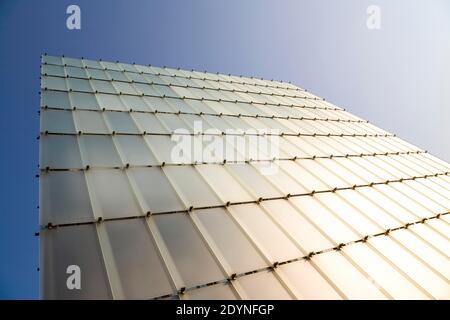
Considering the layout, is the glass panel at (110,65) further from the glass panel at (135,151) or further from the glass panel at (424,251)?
the glass panel at (424,251)

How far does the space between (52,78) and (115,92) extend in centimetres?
205

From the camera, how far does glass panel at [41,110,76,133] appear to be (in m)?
7.40

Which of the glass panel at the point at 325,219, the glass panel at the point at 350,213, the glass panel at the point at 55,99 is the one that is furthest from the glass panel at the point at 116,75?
the glass panel at the point at 350,213

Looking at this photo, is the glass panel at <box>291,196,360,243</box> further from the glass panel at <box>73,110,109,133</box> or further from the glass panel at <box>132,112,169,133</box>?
the glass panel at <box>73,110,109,133</box>

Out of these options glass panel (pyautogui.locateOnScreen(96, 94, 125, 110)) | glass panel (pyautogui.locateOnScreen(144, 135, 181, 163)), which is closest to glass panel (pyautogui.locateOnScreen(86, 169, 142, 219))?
glass panel (pyautogui.locateOnScreen(144, 135, 181, 163))

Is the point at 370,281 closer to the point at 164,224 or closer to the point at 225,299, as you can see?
the point at 225,299

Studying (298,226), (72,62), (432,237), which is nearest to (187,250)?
(298,226)

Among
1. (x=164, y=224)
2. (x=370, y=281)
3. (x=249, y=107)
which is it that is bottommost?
(x=370, y=281)

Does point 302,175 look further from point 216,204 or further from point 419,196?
point 419,196

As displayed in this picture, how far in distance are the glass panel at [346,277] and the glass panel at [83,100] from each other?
7.20m

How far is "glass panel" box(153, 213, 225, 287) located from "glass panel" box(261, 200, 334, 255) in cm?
195

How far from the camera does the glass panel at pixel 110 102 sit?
937 centimetres
